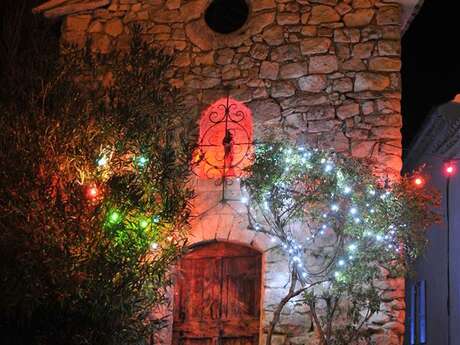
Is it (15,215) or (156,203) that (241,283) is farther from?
(15,215)

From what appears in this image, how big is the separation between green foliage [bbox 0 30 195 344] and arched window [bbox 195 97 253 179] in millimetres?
915

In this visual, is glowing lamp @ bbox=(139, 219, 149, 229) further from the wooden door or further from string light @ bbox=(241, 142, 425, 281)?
the wooden door

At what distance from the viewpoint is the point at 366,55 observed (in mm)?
9086

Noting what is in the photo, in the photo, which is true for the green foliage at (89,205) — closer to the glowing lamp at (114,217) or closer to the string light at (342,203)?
the glowing lamp at (114,217)

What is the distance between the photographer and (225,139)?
924 centimetres

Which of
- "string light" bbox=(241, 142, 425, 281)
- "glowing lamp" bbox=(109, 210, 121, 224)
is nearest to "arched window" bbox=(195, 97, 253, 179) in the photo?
"string light" bbox=(241, 142, 425, 281)

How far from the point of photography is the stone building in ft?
28.6

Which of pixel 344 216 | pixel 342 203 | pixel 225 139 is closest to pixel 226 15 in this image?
pixel 225 139

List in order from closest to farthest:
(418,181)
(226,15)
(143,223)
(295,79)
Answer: (143,223), (418,181), (295,79), (226,15)

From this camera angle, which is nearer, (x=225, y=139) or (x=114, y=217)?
(x=114, y=217)

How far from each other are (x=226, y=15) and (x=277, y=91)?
1.44 meters

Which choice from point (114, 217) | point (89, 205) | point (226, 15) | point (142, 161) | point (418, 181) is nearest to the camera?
point (89, 205)

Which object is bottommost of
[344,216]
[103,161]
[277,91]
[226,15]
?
[344,216]

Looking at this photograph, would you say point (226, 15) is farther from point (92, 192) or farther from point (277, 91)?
point (92, 192)
